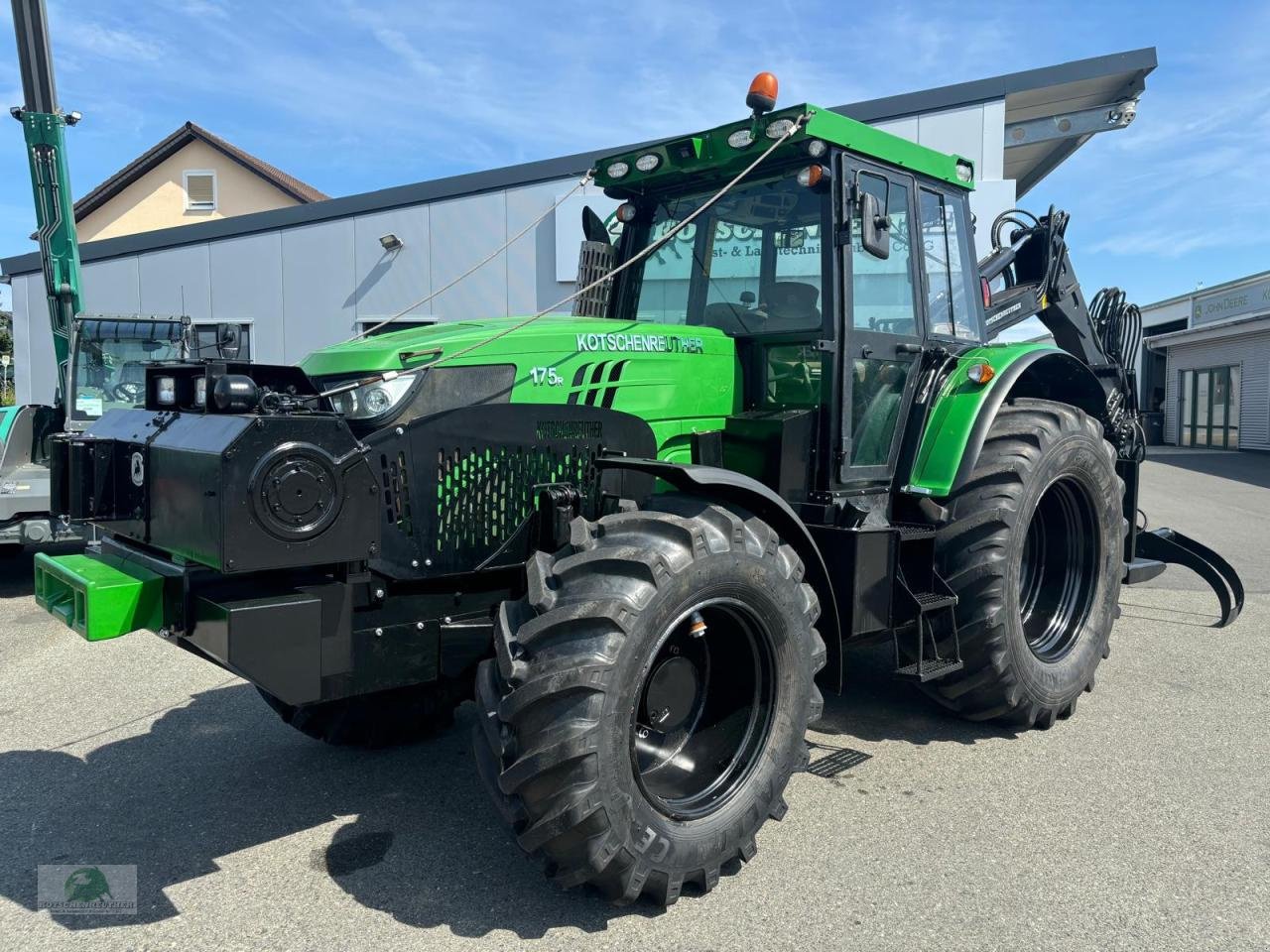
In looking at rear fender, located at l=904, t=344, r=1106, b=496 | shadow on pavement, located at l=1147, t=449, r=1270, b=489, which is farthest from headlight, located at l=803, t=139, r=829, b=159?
shadow on pavement, located at l=1147, t=449, r=1270, b=489

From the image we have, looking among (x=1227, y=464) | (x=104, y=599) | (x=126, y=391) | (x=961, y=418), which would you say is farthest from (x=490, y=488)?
(x=1227, y=464)

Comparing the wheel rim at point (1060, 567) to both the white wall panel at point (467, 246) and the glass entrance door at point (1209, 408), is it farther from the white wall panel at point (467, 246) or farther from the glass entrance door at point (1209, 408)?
the glass entrance door at point (1209, 408)

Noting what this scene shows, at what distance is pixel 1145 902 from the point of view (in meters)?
3.07

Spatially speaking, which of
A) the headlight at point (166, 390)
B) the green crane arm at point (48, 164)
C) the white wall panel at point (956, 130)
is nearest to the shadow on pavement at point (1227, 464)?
the white wall panel at point (956, 130)

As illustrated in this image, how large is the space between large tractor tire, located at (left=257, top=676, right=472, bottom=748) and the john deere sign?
1079 inches

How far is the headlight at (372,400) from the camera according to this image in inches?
124

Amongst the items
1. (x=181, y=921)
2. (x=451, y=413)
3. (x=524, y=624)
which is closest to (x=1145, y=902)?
(x=524, y=624)

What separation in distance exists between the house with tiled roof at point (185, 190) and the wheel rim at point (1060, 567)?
87.5 ft

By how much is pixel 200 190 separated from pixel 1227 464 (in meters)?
28.0

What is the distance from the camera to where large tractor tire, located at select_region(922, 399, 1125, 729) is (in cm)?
430

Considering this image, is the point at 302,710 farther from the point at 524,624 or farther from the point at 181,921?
the point at 524,624

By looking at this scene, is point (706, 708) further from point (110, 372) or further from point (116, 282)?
point (116, 282)

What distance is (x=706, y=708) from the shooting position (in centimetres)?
354

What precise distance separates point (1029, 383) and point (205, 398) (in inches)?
166
